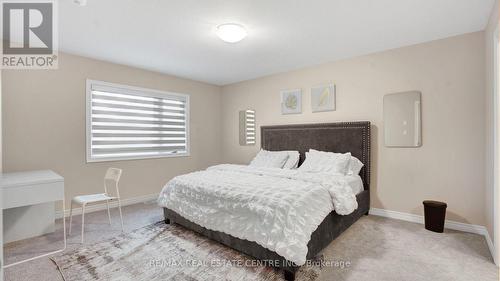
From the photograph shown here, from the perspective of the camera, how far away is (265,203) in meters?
2.28

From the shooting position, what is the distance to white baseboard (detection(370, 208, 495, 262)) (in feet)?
8.95

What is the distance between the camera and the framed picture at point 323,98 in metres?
4.04

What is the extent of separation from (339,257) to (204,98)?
4.13 m

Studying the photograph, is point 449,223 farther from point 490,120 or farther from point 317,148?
point 317,148

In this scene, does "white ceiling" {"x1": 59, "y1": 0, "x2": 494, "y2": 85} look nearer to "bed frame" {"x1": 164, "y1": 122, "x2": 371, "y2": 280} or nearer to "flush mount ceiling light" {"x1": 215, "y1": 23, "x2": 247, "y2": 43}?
"flush mount ceiling light" {"x1": 215, "y1": 23, "x2": 247, "y2": 43}

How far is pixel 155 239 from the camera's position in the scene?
9.26 feet

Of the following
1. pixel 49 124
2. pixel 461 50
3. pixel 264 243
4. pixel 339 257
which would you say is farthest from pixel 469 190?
pixel 49 124

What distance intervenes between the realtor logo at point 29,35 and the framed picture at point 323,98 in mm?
3544

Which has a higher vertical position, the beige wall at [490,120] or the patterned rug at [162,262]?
the beige wall at [490,120]

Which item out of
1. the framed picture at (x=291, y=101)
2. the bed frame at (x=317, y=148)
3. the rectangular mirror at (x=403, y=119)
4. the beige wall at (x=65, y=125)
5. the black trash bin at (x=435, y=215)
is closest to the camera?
the bed frame at (x=317, y=148)

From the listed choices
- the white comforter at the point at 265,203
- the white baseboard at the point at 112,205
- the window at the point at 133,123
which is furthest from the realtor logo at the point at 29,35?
the white comforter at the point at 265,203

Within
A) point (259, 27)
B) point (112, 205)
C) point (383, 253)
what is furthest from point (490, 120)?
point (112, 205)

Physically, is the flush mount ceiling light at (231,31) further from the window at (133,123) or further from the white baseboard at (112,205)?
the white baseboard at (112,205)

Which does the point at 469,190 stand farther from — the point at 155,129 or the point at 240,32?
the point at 155,129
